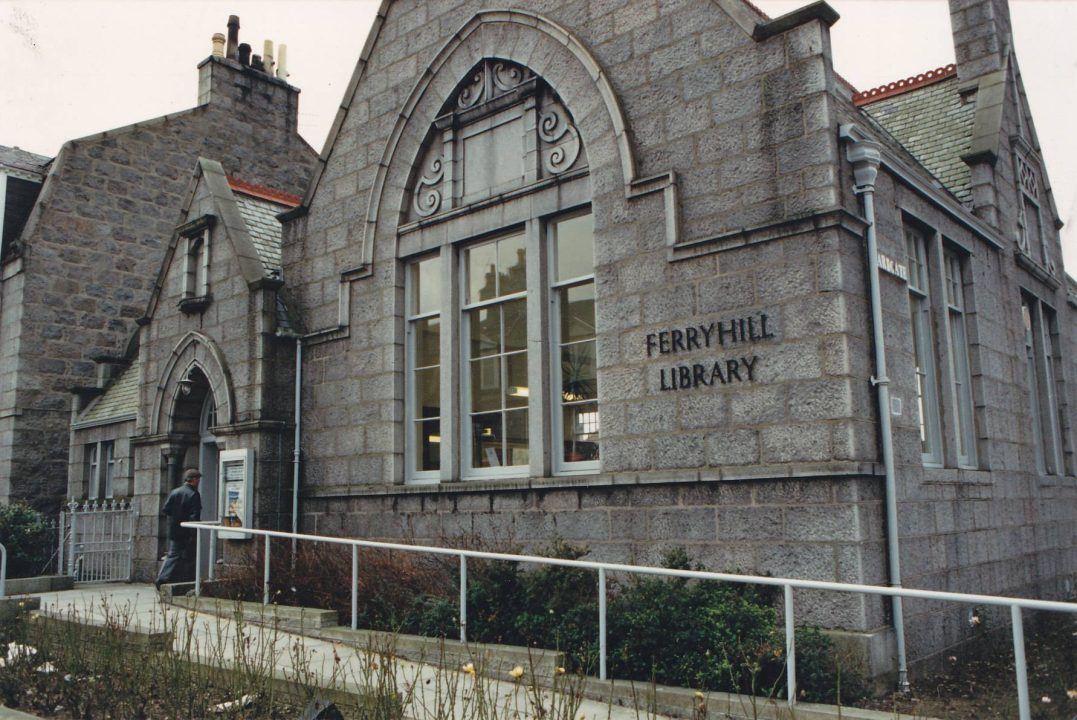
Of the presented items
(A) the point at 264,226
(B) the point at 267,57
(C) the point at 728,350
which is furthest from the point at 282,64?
(C) the point at 728,350

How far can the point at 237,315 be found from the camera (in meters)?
13.4

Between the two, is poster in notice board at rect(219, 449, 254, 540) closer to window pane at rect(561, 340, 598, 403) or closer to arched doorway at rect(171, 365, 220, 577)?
arched doorway at rect(171, 365, 220, 577)

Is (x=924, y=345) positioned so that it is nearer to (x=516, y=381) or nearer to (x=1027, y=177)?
(x=516, y=381)

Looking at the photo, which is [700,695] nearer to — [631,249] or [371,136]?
[631,249]

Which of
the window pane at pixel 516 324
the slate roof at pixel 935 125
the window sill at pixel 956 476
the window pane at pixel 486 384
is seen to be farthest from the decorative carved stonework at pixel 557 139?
the slate roof at pixel 935 125

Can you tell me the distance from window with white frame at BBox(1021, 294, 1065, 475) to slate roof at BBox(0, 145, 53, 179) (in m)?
19.1

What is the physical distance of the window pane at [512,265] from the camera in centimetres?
1099

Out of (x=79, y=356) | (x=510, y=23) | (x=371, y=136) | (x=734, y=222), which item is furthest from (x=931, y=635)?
(x=79, y=356)

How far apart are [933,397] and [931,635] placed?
2813mm

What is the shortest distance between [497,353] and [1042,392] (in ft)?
27.0

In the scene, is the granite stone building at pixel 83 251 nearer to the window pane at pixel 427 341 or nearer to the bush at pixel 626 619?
the window pane at pixel 427 341

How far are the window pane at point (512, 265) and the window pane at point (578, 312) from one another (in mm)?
631

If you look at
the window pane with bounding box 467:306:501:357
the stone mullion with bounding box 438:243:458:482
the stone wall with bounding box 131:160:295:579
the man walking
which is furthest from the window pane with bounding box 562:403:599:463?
the man walking

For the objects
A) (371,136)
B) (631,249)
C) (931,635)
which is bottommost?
(931,635)
